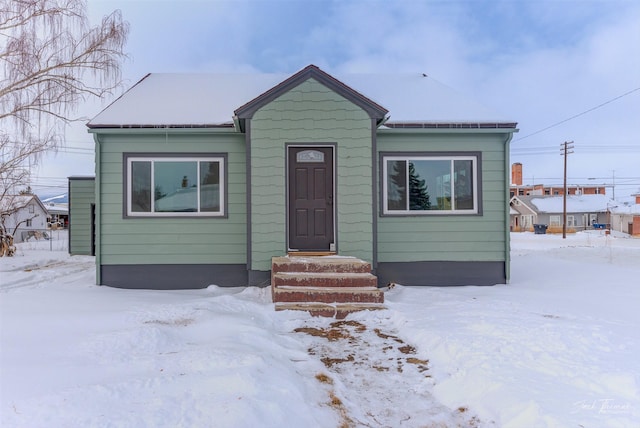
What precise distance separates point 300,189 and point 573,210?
55.3 meters

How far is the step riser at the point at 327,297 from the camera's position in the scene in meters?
5.56

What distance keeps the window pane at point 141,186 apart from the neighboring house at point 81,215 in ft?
27.7

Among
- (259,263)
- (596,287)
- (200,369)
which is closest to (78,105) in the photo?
(259,263)

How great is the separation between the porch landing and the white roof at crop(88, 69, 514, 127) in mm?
3230

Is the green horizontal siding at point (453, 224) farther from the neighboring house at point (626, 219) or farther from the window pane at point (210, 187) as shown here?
the neighboring house at point (626, 219)

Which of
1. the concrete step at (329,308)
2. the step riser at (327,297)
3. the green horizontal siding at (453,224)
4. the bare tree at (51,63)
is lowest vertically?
the concrete step at (329,308)

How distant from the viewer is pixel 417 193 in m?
7.65

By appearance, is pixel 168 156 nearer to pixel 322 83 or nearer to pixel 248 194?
pixel 248 194

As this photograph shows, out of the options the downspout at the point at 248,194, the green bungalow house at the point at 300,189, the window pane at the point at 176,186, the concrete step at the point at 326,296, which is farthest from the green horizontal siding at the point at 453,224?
the window pane at the point at 176,186

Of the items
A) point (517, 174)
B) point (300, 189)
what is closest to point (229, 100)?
point (300, 189)

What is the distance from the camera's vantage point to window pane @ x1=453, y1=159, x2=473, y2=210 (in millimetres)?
7652

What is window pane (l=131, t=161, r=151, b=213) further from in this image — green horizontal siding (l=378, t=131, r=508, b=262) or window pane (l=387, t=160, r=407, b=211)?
window pane (l=387, t=160, r=407, b=211)

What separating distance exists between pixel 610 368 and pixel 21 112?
12.2m

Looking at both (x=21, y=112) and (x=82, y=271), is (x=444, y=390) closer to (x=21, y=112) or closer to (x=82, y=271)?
(x=82, y=271)
